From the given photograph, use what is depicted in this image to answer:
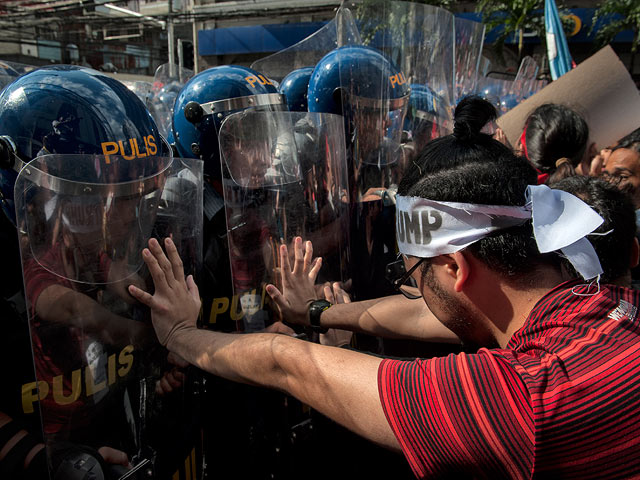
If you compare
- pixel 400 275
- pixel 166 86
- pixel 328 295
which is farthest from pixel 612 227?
pixel 166 86

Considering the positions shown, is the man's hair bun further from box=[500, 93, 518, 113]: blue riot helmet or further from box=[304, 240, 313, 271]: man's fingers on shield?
box=[500, 93, 518, 113]: blue riot helmet

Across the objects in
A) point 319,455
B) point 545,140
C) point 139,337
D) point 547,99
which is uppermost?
point 547,99

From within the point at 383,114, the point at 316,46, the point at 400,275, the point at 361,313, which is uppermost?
the point at 316,46

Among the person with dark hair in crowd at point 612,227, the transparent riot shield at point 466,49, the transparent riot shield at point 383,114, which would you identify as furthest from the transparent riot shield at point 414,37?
the person with dark hair in crowd at point 612,227

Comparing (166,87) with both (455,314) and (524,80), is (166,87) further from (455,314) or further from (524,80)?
(455,314)

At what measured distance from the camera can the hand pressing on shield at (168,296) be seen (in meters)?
1.38

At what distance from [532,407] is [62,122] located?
1.60 metres

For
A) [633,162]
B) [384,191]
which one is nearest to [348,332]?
[384,191]

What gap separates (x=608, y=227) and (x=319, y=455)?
1.47 m

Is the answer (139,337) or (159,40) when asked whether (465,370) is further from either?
(159,40)

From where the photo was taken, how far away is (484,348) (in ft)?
3.98

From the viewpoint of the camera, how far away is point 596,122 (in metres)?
3.32

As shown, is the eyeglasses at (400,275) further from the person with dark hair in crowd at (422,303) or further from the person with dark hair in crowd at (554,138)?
the person with dark hair in crowd at (554,138)

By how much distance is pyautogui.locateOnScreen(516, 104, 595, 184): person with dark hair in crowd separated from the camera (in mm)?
3062
